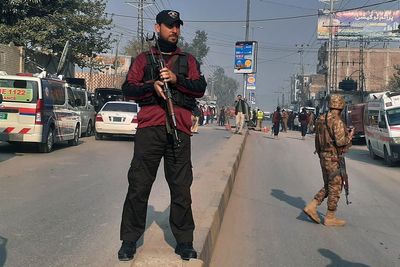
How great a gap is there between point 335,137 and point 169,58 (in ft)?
11.6

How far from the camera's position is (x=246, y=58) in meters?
33.3

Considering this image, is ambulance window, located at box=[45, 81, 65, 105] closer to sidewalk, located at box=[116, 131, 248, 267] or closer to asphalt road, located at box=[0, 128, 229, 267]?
asphalt road, located at box=[0, 128, 229, 267]

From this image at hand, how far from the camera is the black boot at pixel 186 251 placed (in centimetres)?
401

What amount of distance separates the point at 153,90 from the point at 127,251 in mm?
1272

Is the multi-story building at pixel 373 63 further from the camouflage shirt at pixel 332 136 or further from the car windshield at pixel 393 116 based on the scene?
the camouflage shirt at pixel 332 136

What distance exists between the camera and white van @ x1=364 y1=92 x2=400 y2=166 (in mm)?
14875

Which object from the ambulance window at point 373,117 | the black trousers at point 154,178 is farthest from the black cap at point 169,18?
the ambulance window at point 373,117

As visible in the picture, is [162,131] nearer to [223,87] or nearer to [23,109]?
[23,109]

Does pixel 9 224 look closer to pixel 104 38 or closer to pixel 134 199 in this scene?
pixel 134 199

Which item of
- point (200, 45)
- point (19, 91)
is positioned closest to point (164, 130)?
point (19, 91)

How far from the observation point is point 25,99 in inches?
522

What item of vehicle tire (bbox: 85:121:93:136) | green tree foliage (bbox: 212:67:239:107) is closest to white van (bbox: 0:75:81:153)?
vehicle tire (bbox: 85:121:93:136)

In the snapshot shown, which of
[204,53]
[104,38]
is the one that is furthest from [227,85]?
[104,38]

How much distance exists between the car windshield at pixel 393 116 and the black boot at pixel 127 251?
12949 millimetres
